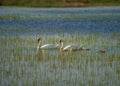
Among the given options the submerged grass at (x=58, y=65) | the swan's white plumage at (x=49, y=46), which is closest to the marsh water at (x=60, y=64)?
the submerged grass at (x=58, y=65)

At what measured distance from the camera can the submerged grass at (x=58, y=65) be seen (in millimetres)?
15836

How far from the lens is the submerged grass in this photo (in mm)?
15836

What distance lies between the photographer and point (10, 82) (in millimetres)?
15688

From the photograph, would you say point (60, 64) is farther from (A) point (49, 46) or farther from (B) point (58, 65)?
(A) point (49, 46)

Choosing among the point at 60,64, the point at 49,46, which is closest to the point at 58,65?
the point at 60,64

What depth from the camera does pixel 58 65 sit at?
18328mm

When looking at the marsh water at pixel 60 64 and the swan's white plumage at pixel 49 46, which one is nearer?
the marsh water at pixel 60 64

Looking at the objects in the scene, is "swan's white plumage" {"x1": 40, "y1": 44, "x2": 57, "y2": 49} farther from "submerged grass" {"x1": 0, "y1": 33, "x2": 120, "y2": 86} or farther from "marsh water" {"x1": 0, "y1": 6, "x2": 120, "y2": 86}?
"submerged grass" {"x1": 0, "y1": 33, "x2": 120, "y2": 86}

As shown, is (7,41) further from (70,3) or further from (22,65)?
(70,3)

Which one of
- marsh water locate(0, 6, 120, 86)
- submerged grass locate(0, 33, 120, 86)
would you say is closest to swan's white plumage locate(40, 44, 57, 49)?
marsh water locate(0, 6, 120, 86)

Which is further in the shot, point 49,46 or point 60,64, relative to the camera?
point 49,46

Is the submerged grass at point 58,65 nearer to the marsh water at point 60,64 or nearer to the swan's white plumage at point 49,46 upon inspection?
the marsh water at point 60,64

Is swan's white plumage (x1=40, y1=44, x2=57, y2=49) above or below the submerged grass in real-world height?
below

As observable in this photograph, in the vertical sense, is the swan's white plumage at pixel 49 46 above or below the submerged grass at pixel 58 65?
below
